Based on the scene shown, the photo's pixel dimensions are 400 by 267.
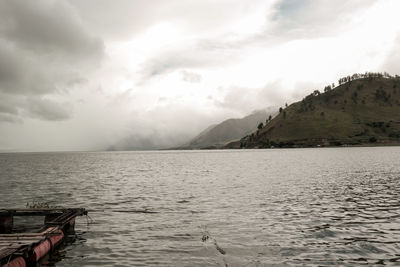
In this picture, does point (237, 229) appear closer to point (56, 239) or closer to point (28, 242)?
point (56, 239)

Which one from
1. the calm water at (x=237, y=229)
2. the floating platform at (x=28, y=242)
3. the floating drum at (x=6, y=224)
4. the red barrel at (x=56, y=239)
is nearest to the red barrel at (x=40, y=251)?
the floating platform at (x=28, y=242)

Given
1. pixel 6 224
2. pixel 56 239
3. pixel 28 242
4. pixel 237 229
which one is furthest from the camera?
pixel 6 224

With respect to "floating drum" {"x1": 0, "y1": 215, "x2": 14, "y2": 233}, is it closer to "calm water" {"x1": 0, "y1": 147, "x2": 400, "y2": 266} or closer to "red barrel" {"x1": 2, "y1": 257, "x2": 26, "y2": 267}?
"calm water" {"x1": 0, "y1": 147, "x2": 400, "y2": 266}

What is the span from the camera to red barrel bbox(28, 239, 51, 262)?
19344 mm

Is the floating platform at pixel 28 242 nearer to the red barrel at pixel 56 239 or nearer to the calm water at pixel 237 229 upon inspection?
the red barrel at pixel 56 239

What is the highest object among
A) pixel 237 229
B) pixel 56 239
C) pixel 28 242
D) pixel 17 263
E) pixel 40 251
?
pixel 28 242

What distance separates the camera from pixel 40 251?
20531 mm

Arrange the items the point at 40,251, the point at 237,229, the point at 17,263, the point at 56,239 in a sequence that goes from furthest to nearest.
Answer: the point at 237,229 → the point at 56,239 → the point at 40,251 → the point at 17,263

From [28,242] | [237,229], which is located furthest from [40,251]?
[237,229]

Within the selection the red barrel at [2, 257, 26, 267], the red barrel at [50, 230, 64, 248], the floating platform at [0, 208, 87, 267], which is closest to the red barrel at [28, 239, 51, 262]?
the floating platform at [0, 208, 87, 267]

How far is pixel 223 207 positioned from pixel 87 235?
17.7m

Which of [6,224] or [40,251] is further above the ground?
[40,251]

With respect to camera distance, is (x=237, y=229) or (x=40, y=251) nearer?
(x=40, y=251)

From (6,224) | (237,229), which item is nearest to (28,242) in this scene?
(6,224)
